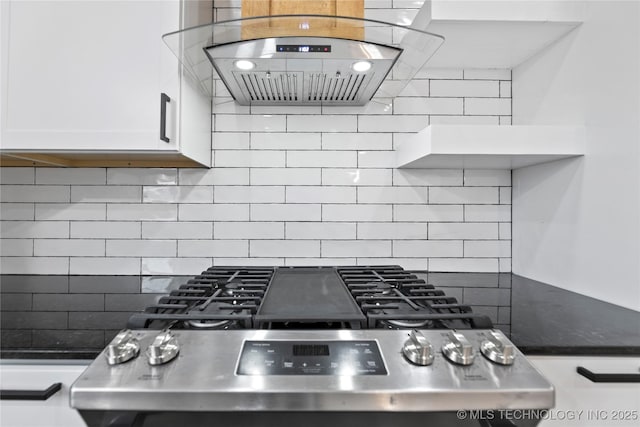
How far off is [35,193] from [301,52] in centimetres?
120

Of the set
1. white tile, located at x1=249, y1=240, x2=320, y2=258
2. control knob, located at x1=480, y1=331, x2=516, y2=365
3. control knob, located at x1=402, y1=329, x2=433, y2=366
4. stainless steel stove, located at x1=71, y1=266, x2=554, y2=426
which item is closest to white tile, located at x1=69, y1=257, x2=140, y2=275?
white tile, located at x1=249, y1=240, x2=320, y2=258

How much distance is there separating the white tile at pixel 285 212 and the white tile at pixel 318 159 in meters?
0.17

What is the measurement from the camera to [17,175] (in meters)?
1.39

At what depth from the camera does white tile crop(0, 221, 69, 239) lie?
1.39 m

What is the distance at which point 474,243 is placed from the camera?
Result: 1454 mm

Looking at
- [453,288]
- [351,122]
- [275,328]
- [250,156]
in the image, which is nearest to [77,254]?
[250,156]

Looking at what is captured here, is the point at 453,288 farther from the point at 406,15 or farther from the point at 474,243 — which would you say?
the point at 406,15

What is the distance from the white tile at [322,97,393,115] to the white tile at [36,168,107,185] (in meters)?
0.92

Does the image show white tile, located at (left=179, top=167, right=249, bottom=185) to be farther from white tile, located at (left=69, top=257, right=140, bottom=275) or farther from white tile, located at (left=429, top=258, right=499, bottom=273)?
white tile, located at (left=429, top=258, right=499, bottom=273)

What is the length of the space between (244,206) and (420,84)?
86cm

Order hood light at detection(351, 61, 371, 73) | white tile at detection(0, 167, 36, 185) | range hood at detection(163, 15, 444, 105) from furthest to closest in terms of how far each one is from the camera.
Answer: white tile at detection(0, 167, 36, 185) < hood light at detection(351, 61, 371, 73) < range hood at detection(163, 15, 444, 105)

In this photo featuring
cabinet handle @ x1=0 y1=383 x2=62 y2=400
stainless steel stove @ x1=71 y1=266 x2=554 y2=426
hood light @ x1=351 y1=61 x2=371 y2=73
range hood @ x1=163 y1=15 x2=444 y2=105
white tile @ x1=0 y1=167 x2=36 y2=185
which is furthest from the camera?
white tile @ x1=0 y1=167 x2=36 y2=185

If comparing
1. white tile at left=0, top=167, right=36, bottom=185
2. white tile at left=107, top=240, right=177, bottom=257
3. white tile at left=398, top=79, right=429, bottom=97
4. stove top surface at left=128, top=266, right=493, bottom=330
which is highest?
white tile at left=398, top=79, right=429, bottom=97

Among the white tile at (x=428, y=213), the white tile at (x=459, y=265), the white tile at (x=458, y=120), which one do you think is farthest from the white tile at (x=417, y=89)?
the white tile at (x=459, y=265)
